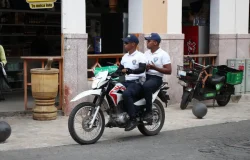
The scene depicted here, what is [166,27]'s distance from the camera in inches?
526

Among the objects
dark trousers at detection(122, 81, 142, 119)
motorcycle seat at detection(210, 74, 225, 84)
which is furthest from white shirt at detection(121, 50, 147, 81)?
motorcycle seat at detection(210, 74, 225, 84)

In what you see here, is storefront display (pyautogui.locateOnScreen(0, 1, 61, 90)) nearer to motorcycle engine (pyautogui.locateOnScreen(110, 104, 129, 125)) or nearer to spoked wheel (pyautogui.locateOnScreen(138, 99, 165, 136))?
spoked wheel (pyautogui.locateOnScreen(138, 99, 165, 136))

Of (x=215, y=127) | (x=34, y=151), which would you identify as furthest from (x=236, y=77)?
(x=34, y=151)

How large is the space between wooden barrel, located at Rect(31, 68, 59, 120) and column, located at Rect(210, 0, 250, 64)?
5422 millimetres

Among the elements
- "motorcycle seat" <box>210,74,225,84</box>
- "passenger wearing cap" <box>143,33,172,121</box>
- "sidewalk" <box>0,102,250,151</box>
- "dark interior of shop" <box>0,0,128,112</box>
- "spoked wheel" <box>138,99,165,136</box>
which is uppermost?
"dark interior of shop" <box>0,0,128,112</box>

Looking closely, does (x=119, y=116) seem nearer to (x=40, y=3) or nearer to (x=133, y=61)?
(x=133, y=61)

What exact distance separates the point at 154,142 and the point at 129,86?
1.05m

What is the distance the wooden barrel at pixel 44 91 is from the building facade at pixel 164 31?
64 centimetres

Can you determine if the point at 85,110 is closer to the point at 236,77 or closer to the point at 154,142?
the point at 154,142

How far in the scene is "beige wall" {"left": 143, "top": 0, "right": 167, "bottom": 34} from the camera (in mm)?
12938

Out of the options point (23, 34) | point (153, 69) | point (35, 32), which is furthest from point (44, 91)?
point (35, 32)

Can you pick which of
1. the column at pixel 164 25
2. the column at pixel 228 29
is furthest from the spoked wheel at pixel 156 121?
the column at pixel 228 29

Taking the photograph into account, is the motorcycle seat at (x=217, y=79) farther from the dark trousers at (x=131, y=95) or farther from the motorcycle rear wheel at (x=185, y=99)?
the dark trousers at (x=131, y=95)

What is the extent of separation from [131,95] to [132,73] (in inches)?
14.8
